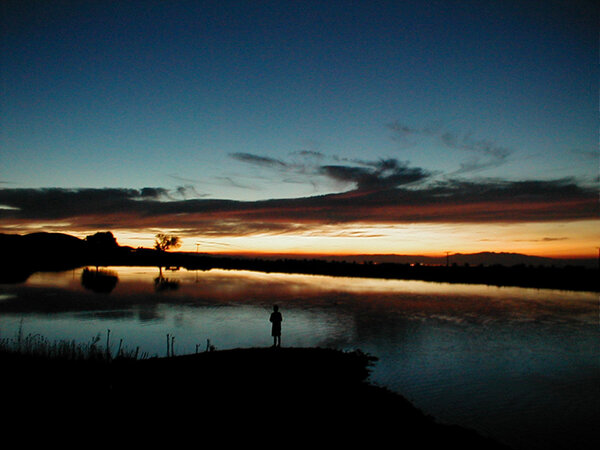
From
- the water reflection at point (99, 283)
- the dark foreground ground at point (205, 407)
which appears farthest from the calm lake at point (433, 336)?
the water reflection at point (99, 283)

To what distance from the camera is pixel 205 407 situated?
42.2 ft

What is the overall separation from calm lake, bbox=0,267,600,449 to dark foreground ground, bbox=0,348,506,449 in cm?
304

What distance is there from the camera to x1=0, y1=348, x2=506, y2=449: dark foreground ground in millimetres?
11148

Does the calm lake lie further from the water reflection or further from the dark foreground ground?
the water reflection

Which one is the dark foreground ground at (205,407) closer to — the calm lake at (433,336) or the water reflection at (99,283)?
the calm lake at (433,336)

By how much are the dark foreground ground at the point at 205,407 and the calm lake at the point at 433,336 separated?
304 cm

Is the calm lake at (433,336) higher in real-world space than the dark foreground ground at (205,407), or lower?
lower

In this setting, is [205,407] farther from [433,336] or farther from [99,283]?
[99,283]

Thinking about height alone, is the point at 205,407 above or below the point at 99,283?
above

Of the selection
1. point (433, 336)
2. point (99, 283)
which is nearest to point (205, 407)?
point (433, 336)

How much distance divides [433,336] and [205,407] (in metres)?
21.4

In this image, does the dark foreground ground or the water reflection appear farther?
the water reflection

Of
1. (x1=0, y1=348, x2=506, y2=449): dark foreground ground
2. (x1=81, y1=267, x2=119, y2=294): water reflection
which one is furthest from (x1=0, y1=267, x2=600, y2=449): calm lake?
(x1=81, y1=267, x2=119, y2=294): water reflection

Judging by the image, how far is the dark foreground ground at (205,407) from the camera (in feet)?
36.6
